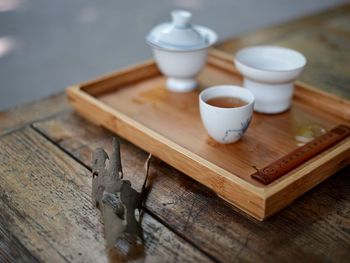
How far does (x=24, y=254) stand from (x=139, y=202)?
0.19 meters

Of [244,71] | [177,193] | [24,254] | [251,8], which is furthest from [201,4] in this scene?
[24,254]

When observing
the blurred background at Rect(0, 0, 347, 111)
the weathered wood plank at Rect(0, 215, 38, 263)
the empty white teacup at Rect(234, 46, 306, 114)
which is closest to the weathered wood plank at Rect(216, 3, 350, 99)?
the empty white teacup at Rect(234, 46, 306, 114)

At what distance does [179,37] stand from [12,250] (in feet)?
1.90

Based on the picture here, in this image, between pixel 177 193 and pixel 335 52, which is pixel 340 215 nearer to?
pixel 177 193

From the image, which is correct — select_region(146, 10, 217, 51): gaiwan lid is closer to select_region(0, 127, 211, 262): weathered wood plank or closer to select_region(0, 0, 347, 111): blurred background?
select_region(0, 127, 211, 262): weathered wood plank

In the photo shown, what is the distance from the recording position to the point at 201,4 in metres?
2.04

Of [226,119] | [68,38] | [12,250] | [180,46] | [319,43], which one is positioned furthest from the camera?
[68,38]

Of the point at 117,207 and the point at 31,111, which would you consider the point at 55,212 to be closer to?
the point at 117,207

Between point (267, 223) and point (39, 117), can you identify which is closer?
point (267, 223)

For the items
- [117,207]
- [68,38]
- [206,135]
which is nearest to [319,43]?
[206,135]

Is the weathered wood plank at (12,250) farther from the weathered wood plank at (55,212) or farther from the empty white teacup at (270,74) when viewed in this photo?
the empty white teacup at (270,74)

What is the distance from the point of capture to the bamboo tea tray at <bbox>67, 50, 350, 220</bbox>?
2.41 feet

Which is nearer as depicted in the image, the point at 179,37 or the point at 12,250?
the point at 12,250

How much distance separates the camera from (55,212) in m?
0.74
